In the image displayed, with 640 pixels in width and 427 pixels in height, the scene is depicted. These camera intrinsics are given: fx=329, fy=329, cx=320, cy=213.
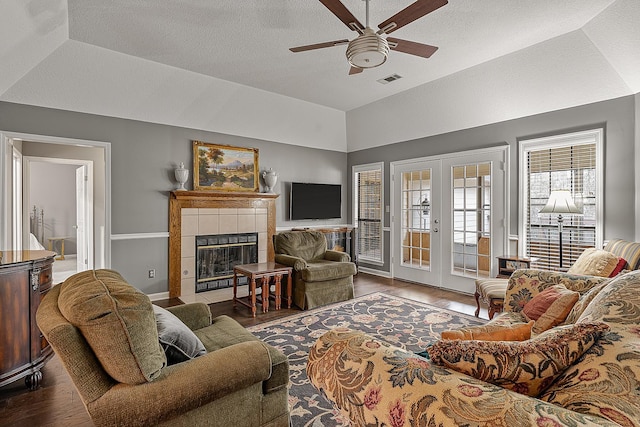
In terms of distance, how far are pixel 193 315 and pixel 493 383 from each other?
190 cm

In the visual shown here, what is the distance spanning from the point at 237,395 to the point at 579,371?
4.40ft

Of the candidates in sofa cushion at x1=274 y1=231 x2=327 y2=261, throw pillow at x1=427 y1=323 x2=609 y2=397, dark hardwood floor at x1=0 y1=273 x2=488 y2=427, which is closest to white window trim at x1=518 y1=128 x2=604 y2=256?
sofa cushion at x1=274 y1=231 x2=327 y2=261

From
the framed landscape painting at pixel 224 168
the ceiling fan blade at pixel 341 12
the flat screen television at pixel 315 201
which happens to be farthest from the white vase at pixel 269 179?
the ceiling fan blade at pixel 341 12

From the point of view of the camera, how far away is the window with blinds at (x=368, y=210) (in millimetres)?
6352

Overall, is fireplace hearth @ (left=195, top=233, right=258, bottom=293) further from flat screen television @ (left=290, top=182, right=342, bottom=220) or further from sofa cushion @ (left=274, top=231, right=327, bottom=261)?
flat screen television @ (left=290, top=182, right=342, bottom=220)

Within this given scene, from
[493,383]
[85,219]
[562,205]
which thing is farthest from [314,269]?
[85,219]

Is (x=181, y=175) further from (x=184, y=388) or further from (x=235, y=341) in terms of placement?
(x=184, y=388)

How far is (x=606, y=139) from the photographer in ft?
Result: 11.9

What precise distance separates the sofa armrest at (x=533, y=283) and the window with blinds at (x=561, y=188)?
152cm

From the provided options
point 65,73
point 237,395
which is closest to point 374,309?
point 237,395

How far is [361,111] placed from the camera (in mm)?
5852

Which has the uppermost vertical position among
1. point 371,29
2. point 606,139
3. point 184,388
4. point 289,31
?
point 289,31

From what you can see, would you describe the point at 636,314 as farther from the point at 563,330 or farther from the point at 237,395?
the point at 237,395

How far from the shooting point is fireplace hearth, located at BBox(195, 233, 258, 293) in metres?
4.88
